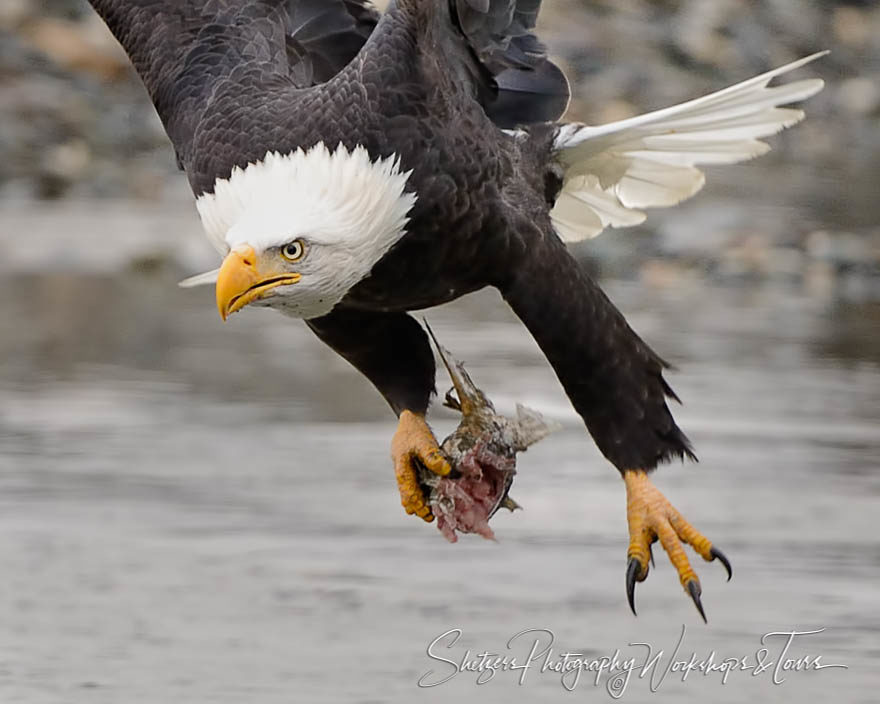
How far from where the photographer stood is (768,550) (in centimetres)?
601

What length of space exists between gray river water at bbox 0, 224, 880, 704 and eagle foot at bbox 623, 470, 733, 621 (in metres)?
0.25

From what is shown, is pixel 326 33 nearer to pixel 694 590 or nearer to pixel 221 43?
pixel 221 43

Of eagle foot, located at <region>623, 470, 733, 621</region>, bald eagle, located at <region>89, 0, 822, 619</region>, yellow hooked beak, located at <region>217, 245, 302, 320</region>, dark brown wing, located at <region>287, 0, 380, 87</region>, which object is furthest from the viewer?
dark brown wing, located at <region>287, 0, 380, 87</region>

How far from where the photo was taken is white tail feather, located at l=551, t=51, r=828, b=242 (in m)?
5.35

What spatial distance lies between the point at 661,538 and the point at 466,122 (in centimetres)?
114

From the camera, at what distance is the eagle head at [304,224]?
4.25 metres

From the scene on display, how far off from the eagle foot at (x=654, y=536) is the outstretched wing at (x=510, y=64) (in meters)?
1.06

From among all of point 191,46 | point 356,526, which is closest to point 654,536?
point 356,526

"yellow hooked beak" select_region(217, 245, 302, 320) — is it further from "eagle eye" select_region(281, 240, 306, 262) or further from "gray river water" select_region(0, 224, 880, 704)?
Result: "gray river water" select_region(0, 224, 880, 704)

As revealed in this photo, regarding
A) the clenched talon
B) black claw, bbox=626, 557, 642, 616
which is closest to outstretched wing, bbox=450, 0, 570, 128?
the clenched talon

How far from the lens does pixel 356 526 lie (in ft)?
20.4

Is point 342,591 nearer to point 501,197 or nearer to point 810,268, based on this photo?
point 501,197

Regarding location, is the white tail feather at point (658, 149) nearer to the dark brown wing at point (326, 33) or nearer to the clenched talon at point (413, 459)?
the dark brown wing at point (326, 33)

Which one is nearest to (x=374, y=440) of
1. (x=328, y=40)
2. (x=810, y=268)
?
(x=328, y=40)
